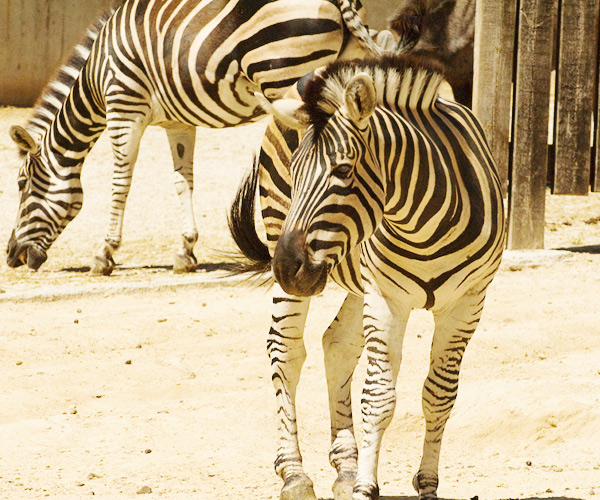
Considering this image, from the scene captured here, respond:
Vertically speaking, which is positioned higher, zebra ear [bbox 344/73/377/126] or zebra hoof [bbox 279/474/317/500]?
zebra ear [bbox 344/73/377/126]

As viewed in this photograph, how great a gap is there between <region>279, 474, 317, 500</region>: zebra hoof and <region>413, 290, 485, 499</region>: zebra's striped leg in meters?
0.42

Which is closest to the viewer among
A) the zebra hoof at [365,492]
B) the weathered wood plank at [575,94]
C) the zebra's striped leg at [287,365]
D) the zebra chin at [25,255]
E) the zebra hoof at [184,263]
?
the zebra hoof at [365,492]

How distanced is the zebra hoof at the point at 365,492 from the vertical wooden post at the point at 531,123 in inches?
211

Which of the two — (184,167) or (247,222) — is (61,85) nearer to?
(184,167)

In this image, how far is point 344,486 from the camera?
379cm

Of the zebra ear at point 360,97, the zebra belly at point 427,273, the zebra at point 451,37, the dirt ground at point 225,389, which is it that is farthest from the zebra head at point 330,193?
the zebra at point 451,37

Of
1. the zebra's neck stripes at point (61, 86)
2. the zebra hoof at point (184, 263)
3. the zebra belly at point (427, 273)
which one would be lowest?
the zebra hoof at point (184, 263)

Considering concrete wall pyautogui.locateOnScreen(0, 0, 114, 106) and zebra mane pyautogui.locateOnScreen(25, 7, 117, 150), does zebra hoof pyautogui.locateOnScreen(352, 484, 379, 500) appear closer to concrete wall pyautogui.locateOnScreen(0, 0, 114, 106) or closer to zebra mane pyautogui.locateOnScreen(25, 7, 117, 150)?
zebra mane pyautogui.locateOnScreen(25, 7, 117, 150)

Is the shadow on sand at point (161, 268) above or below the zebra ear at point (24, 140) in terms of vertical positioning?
below

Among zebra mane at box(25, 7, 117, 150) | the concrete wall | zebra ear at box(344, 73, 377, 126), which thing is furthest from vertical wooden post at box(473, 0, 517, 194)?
the concrete wall

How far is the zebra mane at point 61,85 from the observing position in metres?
8.71

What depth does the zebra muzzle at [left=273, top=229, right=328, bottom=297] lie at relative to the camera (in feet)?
9.87

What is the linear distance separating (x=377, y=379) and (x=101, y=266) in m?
4.91

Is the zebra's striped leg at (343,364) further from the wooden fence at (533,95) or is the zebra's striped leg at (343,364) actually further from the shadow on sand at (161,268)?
the wooden fence at (533,95)
